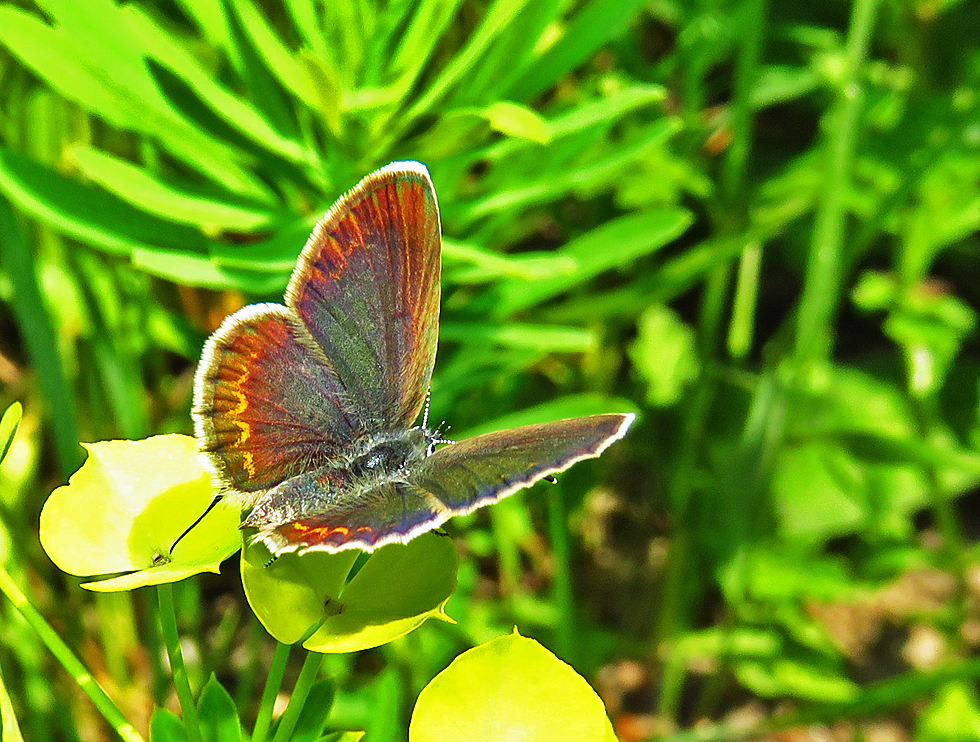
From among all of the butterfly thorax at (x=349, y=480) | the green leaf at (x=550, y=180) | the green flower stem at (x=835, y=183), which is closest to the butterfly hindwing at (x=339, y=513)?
the butterfly thorax at (x=349, y=480)

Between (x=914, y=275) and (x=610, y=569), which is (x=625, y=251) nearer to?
(x=914, y=275)

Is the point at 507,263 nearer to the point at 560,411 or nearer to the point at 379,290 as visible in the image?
the point at 379,290

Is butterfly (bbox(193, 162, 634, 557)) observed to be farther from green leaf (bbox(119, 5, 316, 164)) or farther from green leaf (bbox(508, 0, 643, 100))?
green leaf (bbox(508, 0, 643, 100))

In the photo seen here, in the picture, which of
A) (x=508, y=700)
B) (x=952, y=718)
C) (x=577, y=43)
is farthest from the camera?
(x=952, y=718)

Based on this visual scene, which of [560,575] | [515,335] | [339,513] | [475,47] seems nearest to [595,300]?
[515,335]

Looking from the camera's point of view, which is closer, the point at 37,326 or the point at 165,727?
the point at 165,727

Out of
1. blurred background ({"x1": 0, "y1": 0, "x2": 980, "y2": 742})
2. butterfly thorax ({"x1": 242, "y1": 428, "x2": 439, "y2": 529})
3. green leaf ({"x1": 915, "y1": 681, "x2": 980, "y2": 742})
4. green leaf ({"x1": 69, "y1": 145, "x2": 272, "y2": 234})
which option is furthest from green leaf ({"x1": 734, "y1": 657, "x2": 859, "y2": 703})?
green leaf ({"x1": 69, "y1": 145, "x2": 272, "y2": 234})

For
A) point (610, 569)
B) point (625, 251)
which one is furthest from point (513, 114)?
point (610, 569)
